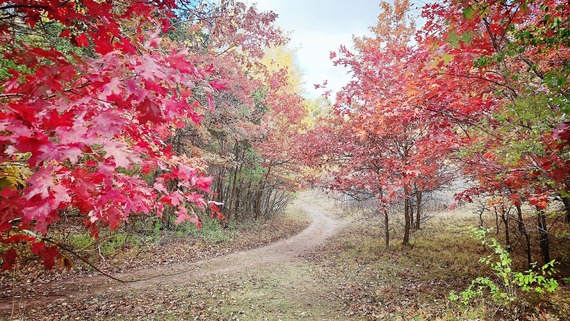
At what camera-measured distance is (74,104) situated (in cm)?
205

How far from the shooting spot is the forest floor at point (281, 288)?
252 inches

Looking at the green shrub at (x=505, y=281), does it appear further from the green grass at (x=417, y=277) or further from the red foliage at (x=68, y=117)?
the red foliage at (x=68, y=117)

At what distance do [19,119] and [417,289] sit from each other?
8.41 metres

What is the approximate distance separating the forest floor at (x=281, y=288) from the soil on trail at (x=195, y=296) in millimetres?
23

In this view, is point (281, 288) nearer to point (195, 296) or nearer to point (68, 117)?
point (195, 296)

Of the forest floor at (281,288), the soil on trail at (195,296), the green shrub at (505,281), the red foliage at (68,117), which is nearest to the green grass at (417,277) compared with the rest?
the forest floor at (281,288)

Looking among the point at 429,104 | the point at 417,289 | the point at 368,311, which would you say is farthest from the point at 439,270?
the point at 429,104

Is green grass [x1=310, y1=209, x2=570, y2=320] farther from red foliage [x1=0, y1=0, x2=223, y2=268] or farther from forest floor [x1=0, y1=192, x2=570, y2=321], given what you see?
red foliage [x1=0, y1=0, x2=223, y2=268]

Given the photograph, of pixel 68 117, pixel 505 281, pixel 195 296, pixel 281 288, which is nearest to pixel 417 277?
pixel 281 288

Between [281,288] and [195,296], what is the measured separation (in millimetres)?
2363

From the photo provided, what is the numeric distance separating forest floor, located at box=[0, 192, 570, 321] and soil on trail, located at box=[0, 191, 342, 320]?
23mm

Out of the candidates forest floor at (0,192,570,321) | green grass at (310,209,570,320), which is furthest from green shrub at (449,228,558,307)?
forest floor at (0,192,570,321)

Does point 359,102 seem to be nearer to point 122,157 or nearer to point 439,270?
point 439,270

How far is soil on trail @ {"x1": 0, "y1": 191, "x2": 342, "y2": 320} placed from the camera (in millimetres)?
6531
